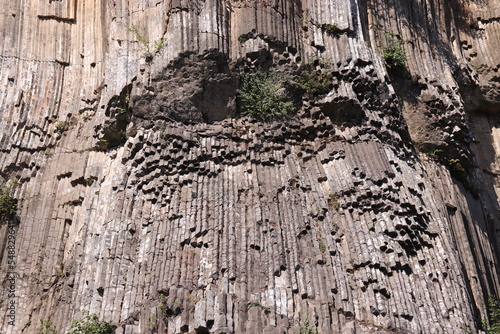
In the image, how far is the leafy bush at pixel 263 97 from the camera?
12789mm

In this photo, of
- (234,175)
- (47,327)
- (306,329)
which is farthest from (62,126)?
(306,329)

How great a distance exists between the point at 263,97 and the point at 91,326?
16.2ft

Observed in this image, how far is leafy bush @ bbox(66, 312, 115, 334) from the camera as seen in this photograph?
995 centimetres

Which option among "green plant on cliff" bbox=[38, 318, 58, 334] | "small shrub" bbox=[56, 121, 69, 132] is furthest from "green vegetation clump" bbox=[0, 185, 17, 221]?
"green plant on cliff" bbox=[38, 318, 58, 334]

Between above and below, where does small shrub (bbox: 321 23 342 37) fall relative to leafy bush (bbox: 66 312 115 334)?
above

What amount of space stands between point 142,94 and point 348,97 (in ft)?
11.4

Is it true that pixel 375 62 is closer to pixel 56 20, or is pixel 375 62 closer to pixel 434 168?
pixel 434 168

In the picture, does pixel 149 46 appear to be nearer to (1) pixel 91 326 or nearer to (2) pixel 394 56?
(2) pixel 394 56

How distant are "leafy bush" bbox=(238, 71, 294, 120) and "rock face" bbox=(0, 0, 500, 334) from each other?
0.20 m

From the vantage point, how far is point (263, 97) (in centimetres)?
1281

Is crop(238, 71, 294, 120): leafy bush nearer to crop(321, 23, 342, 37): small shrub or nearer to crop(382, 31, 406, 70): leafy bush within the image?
crop(321, 23, 342, 37): small shrub

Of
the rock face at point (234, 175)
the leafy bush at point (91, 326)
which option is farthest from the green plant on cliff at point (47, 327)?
the leafy bush at point (91, 326)

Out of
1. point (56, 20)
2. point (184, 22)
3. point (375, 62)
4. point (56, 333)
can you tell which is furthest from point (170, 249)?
point (56, 20)

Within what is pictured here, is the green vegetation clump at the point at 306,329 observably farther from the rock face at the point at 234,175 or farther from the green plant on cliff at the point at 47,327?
the green plant on cliff at the point at 47,327
